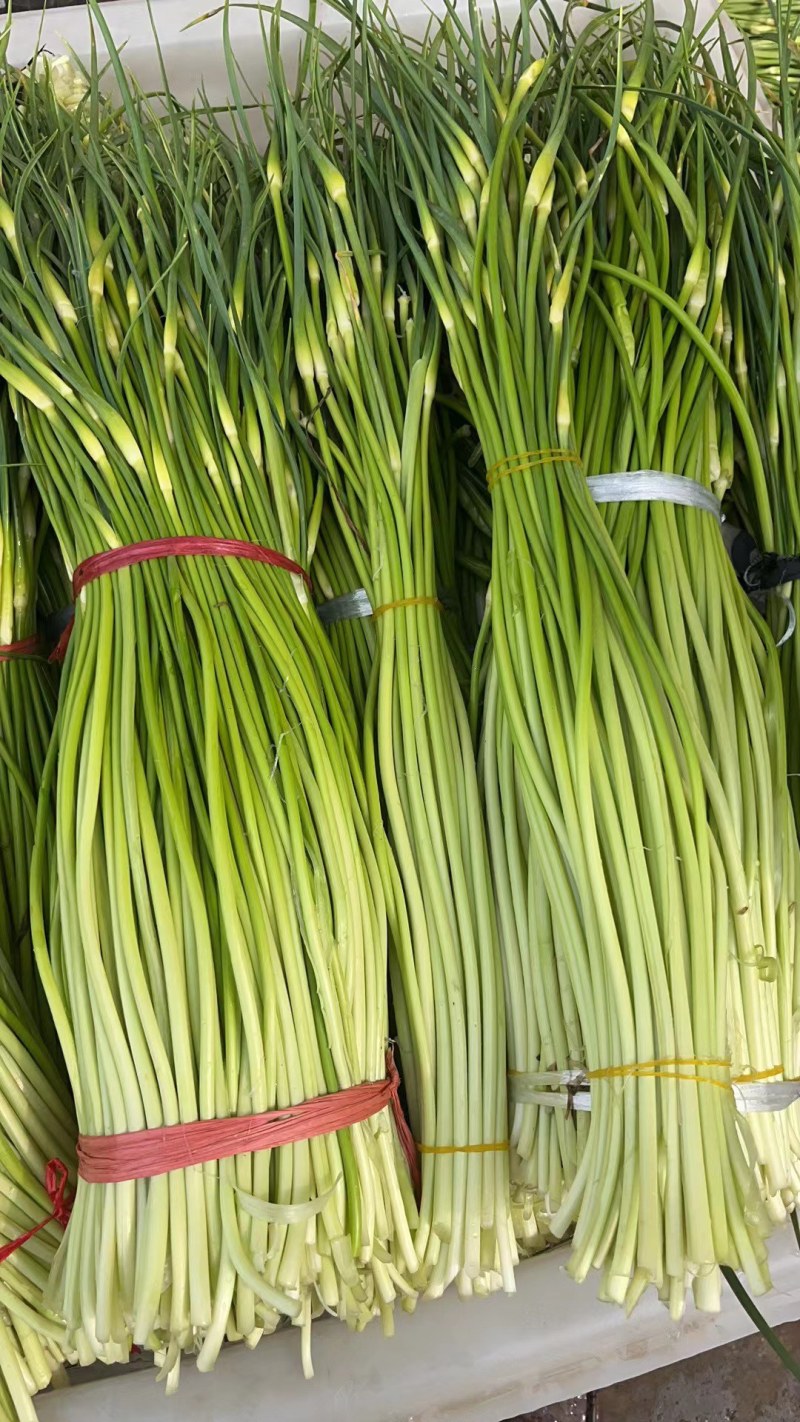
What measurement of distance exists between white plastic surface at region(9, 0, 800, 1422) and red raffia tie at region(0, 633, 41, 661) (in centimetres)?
64

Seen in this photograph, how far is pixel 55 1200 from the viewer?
28.5 inches

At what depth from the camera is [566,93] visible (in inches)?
30.4

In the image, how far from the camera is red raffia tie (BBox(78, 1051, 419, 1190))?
642 millimetres

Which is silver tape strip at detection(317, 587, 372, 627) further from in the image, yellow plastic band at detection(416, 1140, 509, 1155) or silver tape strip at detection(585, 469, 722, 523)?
yellow plastic band at detection(416, 1140, 509, 1155)

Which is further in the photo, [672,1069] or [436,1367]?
[436,1367]

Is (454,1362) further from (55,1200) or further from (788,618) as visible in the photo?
(788,618)

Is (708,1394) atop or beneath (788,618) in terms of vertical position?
beneath

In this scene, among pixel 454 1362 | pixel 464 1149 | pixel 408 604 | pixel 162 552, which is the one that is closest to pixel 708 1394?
pixel 454 1362

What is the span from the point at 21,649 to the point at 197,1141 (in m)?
0.46

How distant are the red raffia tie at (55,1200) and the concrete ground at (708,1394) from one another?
2.02ft

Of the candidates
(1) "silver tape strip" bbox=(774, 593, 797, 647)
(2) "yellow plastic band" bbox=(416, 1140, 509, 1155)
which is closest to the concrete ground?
(2) "yellow plastic band" bbox=(416, 1140, 509, 1155)

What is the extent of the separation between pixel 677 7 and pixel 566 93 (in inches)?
24.2

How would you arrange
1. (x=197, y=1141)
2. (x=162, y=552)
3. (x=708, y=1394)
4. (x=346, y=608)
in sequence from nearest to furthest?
1. (x=197, y=1141)
2. (x=162, y=552)
3. (x=346, y=608)
4. (x=708, y=1394)

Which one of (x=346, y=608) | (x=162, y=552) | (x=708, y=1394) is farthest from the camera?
(x=708, y=1394)
